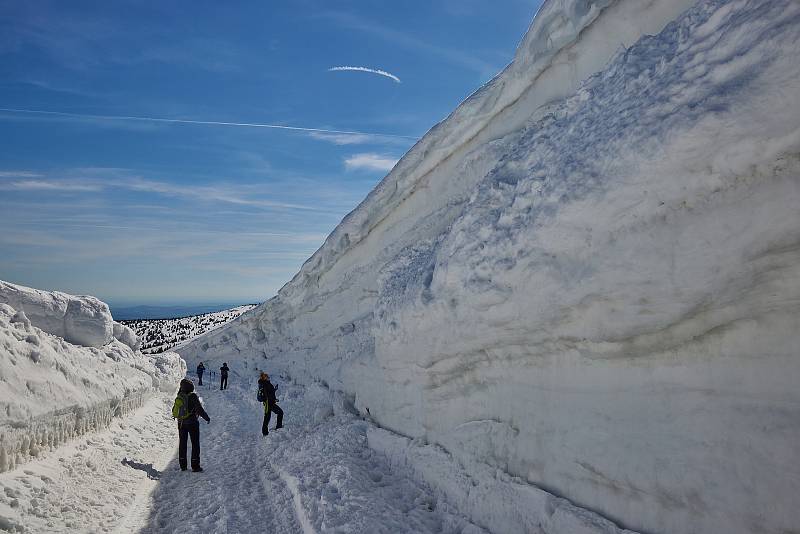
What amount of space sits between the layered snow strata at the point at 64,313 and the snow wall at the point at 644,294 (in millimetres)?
9735

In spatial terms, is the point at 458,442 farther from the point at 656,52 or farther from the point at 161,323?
the point at 161,323

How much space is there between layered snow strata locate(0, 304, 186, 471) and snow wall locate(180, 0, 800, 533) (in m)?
4.53

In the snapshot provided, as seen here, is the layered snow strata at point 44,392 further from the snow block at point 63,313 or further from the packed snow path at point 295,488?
the snow block at point 63,313

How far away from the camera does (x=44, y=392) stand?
6363 mm

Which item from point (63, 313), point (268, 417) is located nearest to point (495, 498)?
point (268, 417)

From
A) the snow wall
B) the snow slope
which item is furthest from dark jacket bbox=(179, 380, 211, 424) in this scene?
the snow wall

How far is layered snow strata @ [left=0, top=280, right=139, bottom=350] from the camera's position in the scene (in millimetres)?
11953

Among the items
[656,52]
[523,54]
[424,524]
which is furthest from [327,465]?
[523,54]

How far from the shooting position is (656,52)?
4496mm

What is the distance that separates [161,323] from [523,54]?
2089 inches

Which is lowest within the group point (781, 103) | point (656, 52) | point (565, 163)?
point (781, 103)

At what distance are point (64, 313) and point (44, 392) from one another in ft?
23.7

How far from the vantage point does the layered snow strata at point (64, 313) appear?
39.2 ft

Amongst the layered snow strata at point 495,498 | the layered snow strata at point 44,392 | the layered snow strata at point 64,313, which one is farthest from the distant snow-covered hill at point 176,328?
the layered snow strata at point 495,498
